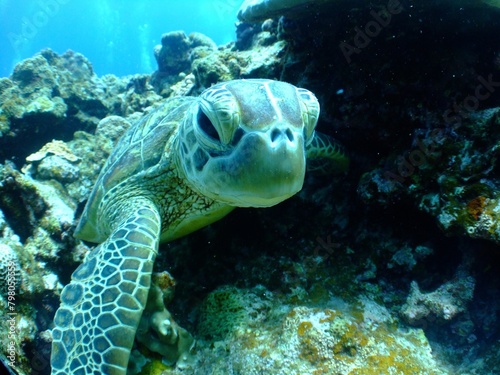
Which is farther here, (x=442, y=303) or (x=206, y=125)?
(x=442, y=303)

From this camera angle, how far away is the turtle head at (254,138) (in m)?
1.54

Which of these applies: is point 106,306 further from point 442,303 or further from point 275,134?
point 442,303

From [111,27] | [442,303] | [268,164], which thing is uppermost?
[268,164]

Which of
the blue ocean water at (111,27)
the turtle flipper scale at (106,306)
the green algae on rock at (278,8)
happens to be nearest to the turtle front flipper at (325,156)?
the green algae on rock at (278,8)

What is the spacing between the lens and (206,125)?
1831mm

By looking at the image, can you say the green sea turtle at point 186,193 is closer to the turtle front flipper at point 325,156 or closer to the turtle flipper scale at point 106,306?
the turtle flipper scale at point 106,306

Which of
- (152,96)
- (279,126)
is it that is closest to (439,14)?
(279,126)

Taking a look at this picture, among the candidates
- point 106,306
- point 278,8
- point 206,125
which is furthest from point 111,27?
point 106,306

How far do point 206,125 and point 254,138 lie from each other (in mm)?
396

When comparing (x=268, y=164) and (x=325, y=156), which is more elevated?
(x=268, y=164)

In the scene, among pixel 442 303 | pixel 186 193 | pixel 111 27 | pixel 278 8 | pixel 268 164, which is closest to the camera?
pixel 268 164

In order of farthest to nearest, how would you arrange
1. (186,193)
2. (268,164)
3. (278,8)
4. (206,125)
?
(278,8) < (186,193) < (206,125) < (268,164)

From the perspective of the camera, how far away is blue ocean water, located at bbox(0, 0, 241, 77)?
5566 centimetres

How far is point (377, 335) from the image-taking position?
2000mm
